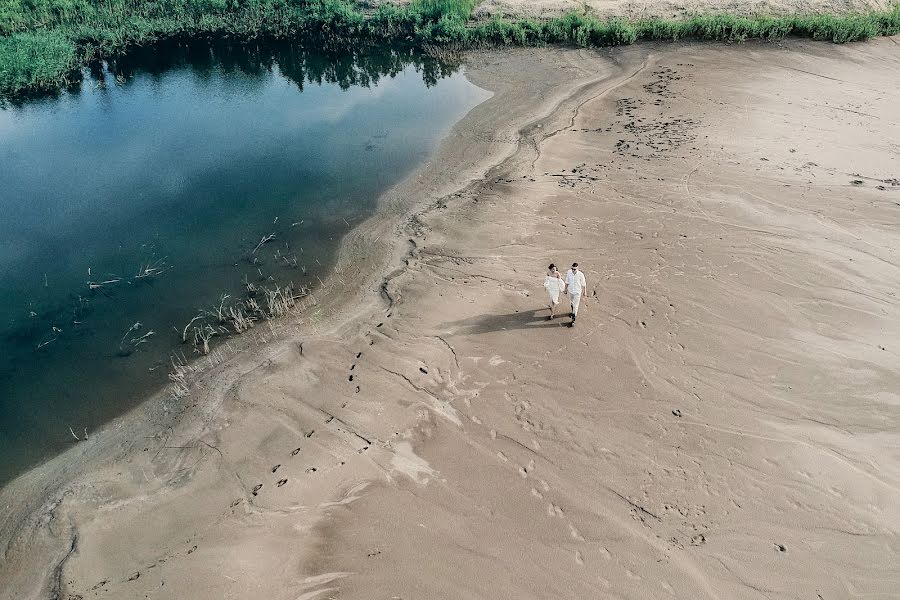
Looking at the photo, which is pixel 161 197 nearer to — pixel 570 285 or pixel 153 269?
pixel 153 269

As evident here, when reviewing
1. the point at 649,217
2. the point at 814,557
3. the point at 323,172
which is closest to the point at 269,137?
the point at 323,172

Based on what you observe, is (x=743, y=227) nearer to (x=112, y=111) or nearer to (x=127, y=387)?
(x=127, y=387)

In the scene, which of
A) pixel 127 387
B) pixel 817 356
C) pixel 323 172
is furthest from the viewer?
pixel 323 172

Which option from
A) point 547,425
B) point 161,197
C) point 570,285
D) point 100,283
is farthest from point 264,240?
point 547,425

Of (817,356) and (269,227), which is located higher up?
(269,227)

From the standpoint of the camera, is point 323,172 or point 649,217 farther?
point 323,172

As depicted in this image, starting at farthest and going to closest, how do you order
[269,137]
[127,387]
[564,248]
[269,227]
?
[269,137], [269,227], [564,248], [127,387]

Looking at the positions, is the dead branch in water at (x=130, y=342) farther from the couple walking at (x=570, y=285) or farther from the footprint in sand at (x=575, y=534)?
the footprint in sand at (x=575, y=534)

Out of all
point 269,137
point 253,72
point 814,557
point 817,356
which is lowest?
point 814,557
